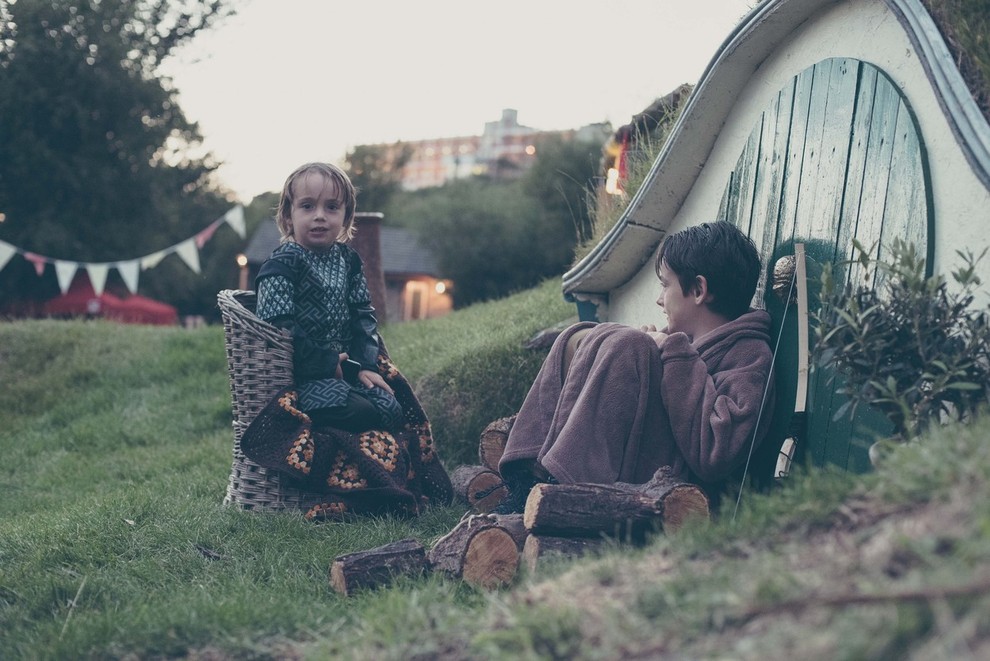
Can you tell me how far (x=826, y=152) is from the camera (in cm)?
404

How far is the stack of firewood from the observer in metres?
3.19

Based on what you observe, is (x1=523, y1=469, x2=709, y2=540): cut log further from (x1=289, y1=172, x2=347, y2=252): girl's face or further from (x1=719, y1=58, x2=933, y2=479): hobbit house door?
(x1=289, y1=172, x2=347, y2=252): girl's face

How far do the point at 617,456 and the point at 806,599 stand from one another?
2001 millimetres

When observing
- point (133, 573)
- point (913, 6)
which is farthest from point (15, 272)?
point (913, 6)

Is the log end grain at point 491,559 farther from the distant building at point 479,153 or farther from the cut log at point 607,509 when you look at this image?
the distant building at point 479,153

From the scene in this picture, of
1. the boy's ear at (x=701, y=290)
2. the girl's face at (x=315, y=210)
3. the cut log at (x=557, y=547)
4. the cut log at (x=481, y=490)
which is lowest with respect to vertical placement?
the cut log at (x=481, y=490)

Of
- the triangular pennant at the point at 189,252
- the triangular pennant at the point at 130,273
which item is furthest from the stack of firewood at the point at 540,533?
the triangular pennant at the point at 130,273

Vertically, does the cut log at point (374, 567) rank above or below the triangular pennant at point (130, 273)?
below

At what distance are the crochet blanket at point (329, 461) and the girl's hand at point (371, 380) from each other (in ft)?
0.79

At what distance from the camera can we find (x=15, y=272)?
2056 centimetres

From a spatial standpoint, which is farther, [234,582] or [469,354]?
[469,354]

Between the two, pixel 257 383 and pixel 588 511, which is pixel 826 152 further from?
pixel 257 383

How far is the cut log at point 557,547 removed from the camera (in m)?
3.12

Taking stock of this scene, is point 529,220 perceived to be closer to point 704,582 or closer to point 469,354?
point 469,354
